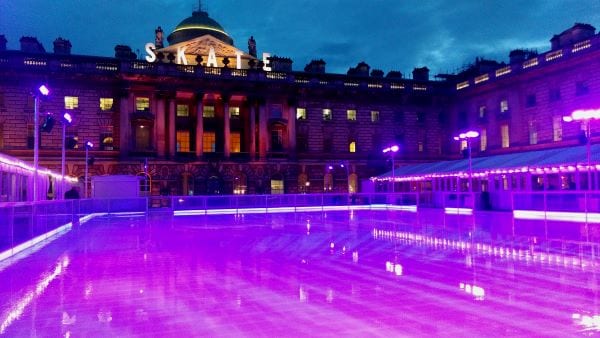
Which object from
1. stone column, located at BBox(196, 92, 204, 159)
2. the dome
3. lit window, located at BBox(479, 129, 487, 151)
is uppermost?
the dome

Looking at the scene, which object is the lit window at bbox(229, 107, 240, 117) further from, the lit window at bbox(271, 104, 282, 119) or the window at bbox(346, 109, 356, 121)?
the window at bbox(346, 109, 356, 121)

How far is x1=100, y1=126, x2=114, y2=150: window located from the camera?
51688 millimetres

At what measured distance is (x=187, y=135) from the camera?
56812 mm

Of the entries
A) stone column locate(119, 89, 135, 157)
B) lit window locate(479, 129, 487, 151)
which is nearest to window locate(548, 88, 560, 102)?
lit window locate(479, 129, 487, 151)

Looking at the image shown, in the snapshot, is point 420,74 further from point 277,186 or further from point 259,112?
point 277,186

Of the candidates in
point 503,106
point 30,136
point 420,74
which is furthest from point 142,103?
point 503,106

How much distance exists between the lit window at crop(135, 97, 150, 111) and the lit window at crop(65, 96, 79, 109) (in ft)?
19.2

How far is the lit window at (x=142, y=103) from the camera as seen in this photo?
53250 mm

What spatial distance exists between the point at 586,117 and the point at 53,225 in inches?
1090

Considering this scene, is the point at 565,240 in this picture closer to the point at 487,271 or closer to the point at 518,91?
the point at 487,271

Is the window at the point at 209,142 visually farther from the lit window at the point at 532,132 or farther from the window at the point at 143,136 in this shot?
the lit window at the point at 532,132

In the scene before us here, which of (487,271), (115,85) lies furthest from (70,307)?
(115,85)

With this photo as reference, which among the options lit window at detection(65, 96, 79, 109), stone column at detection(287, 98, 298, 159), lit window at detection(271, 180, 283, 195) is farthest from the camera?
stone column at detection(287, 98, 298, 159)

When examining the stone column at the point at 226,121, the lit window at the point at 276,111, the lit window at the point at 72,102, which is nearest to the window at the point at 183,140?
the stone column at the point at 226,121
